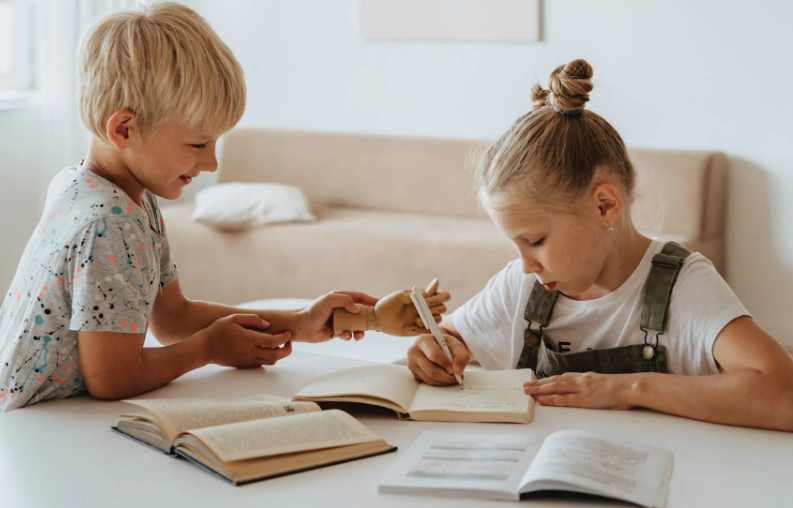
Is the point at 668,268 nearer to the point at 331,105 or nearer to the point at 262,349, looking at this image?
the point at 262,349

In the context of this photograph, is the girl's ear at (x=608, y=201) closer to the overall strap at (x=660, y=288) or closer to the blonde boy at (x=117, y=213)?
the overall strap at (x=660, y=288)

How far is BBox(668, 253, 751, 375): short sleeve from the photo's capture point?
51.3 inches

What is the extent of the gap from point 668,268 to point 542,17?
2405 mm

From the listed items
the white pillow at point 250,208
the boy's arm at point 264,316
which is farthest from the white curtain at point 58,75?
the boy's arm at point 264,316

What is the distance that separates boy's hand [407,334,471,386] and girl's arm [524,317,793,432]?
127 millimetres

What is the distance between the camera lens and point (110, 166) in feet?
4.49

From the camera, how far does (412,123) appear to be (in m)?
4.01

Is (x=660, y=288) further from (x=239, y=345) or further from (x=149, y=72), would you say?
(x=149, y=72)

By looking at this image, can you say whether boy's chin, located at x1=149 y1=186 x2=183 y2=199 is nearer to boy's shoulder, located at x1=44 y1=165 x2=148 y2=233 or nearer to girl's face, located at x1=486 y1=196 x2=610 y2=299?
boy's shoulder, located at x1=44 y1=165 x2=148 y2=233

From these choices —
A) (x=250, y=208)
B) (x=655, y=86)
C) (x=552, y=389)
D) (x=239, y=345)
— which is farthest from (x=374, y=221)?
(x=552, y=389)

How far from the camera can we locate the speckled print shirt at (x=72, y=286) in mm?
1238

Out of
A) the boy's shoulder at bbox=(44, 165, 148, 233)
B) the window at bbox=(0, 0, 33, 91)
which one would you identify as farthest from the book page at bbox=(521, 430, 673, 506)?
the window at bbox=(0, 0, 33, 91)

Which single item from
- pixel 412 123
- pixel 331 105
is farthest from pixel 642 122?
pixel 331 105

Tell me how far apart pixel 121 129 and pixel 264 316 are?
47cm
